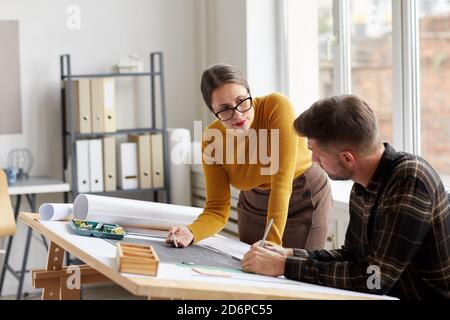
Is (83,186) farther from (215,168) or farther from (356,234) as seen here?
(356,234)

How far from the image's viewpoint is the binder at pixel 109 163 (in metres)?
4.54

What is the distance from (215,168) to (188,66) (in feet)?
8.47

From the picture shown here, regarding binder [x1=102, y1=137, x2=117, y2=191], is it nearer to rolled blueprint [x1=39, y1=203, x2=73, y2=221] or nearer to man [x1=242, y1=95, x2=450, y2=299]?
rolled blueprint [x1=39, y1=203, x2=73, y2=221]

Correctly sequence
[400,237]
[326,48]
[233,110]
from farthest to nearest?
[326,48]
[233,110]
[400,237]

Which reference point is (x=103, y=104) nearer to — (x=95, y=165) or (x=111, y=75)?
(x=111, y=75)

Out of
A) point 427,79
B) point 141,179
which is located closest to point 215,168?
point 427,79

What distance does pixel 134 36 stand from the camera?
16.1ft

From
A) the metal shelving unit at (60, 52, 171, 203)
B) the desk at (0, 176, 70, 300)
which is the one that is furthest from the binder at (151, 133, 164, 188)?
the desk at (0, 176, 70, 300)

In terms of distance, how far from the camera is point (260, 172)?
99.9 inches

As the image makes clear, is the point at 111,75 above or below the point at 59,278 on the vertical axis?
above

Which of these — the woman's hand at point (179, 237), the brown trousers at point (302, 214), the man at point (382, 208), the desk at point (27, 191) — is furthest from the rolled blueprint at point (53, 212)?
the desk at point (27, 191)

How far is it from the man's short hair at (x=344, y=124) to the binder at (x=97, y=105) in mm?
2769

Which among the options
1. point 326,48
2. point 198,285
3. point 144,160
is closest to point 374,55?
point 326,48

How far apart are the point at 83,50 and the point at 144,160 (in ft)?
2.67
